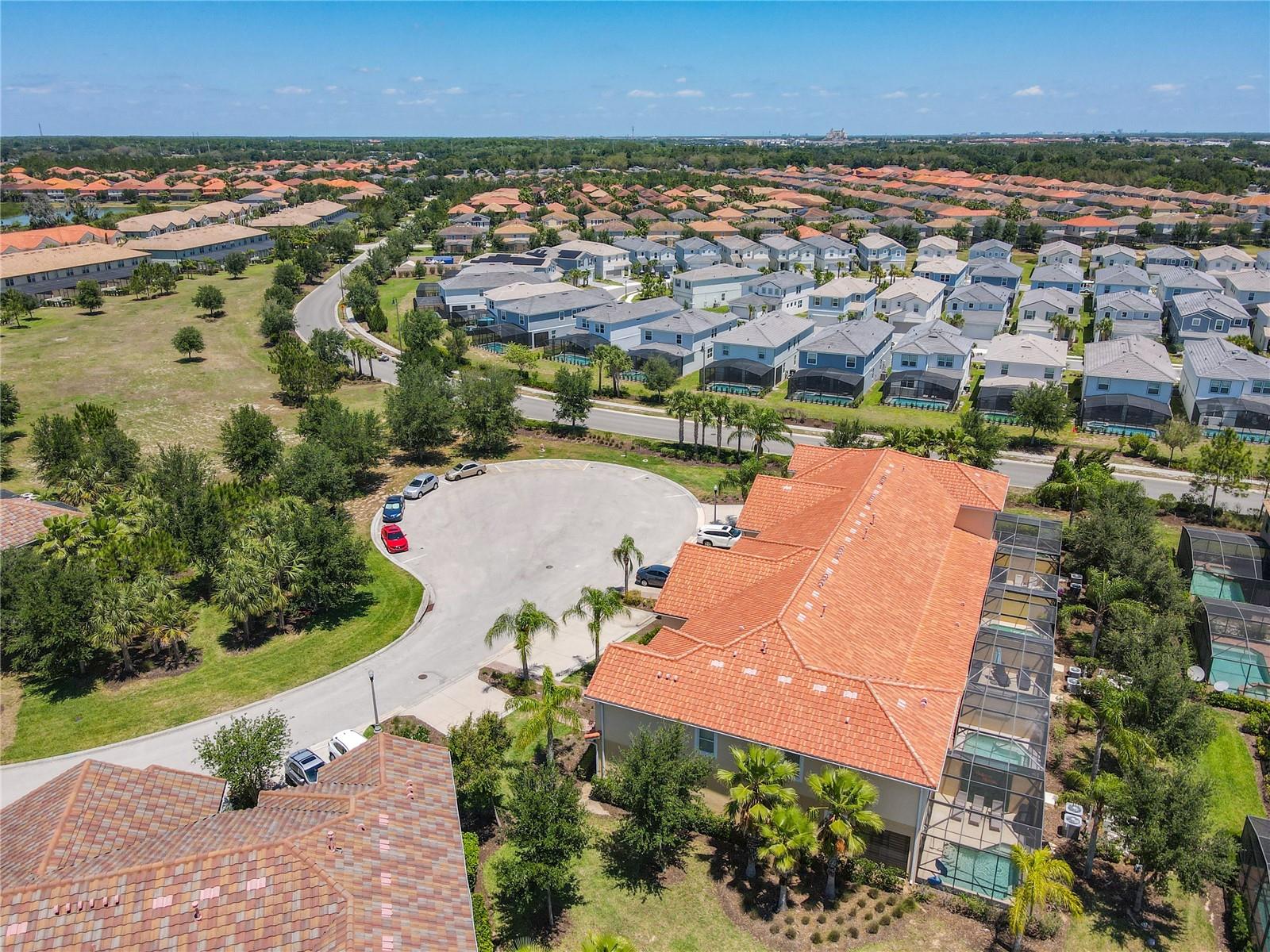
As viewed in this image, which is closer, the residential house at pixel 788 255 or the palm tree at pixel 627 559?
the palm tree at pixel 627 559

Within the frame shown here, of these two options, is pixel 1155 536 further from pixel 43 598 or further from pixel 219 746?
pixel 43 598

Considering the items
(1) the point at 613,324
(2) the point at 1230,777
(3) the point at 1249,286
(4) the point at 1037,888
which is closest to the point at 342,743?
(4) the point at 1037,888

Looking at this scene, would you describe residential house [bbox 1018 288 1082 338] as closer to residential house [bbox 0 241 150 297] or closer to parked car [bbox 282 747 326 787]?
parked car [bbox 282 747 326 787]

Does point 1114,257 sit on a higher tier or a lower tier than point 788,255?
higher

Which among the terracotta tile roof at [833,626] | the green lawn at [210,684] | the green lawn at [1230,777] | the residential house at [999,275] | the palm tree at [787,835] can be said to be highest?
the residential house at [999,275]

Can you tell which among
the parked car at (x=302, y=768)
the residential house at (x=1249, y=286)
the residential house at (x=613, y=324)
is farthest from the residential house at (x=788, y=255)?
the parked car at (x=302, y=768)

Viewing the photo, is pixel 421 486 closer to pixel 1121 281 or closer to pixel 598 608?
pixel 598 608

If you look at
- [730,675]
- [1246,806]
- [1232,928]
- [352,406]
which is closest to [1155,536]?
[1246,806]

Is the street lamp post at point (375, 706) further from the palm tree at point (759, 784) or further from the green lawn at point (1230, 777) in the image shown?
the green lawn at point (1230, 777)
